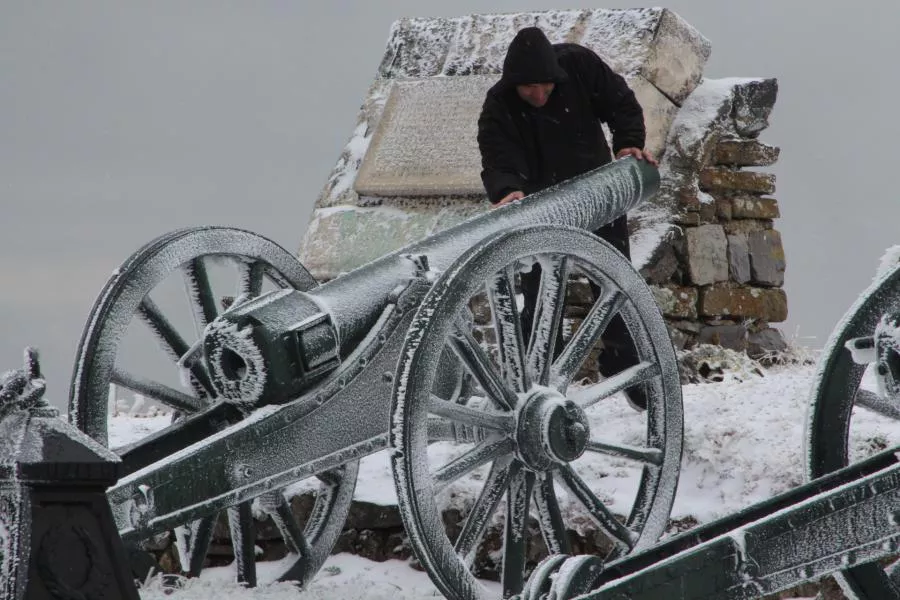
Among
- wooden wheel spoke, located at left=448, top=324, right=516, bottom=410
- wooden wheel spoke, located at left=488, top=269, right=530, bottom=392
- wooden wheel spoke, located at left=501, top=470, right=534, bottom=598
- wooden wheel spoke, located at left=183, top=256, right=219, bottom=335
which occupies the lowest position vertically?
wooden wheel spoke, located at left=501, top=470, right=534, bottom=598

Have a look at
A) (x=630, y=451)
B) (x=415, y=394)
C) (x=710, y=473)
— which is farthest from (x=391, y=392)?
(x=710, y=473)

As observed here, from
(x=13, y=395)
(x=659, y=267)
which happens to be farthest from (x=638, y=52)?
(x=13, y=395)

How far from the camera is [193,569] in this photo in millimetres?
4789

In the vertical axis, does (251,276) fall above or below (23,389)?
above

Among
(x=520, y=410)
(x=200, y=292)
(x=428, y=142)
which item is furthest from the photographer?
(x=428, y=142)

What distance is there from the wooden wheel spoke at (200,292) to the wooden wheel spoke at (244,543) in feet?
2.17

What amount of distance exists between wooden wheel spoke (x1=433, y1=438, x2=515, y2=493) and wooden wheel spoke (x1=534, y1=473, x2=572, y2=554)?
16 cm

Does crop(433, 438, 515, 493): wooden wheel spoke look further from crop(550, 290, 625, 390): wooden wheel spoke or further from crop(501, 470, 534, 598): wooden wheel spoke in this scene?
crop(550, 290, 625, 390): wooden wheel spoke

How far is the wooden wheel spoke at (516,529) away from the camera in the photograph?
418 centimetres

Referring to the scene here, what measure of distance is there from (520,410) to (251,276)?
1.27 metres

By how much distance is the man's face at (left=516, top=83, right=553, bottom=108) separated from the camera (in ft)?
19.2

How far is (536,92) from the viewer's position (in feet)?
19.3

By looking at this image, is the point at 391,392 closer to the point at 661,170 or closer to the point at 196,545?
the point at 196,545

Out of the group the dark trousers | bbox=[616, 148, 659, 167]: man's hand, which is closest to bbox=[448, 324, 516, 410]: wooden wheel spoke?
the dark trousers
